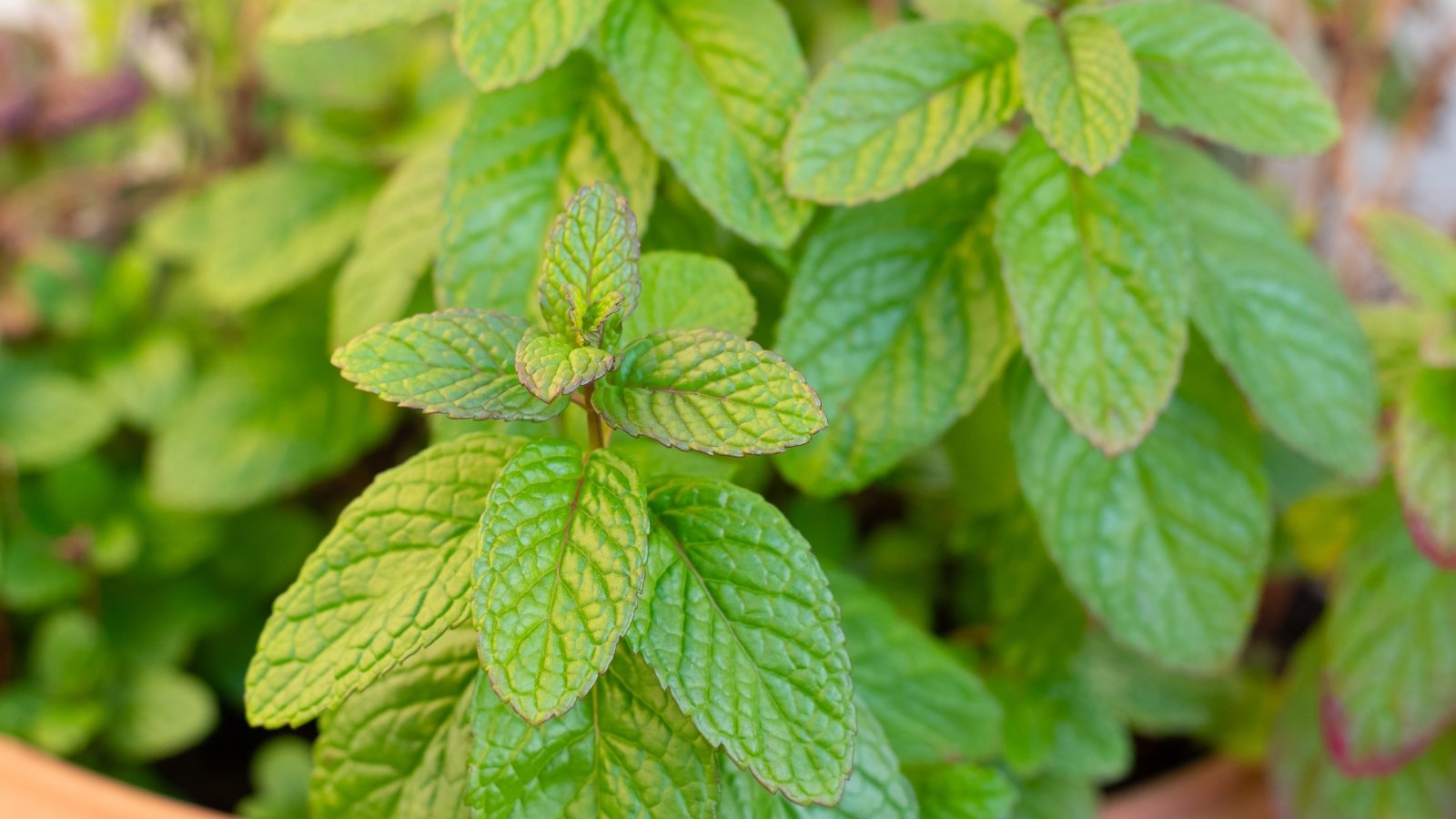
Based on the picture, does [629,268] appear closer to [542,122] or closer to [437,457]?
[437,457]

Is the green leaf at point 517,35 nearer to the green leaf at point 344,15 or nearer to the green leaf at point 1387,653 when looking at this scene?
the green leaf at point 344,15

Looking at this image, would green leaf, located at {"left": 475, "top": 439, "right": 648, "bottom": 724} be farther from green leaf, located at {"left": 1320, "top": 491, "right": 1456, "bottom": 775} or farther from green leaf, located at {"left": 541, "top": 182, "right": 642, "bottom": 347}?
green leaf, located at {"left": 1320, "top": 491, "right": 1456, "bottom": 775}

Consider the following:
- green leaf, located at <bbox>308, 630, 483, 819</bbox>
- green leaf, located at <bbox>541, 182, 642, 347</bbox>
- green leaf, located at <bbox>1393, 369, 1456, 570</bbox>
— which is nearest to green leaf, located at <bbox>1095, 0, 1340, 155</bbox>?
green leaf, located at <bbox>1393, 369, 1456, 570</bbox>

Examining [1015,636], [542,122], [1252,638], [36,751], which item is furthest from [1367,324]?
[36,751]

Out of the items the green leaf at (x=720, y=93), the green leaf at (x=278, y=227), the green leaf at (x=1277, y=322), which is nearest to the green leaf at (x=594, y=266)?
the green leaf at (x=720, y=93)

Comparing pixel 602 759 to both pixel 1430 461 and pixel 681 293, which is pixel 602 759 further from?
pixel 1430 461

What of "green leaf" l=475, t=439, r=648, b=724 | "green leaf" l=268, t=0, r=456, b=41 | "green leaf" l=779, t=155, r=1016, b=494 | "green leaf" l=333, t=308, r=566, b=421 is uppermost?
"green leaf" l=268, t=0, r=456, b=41
